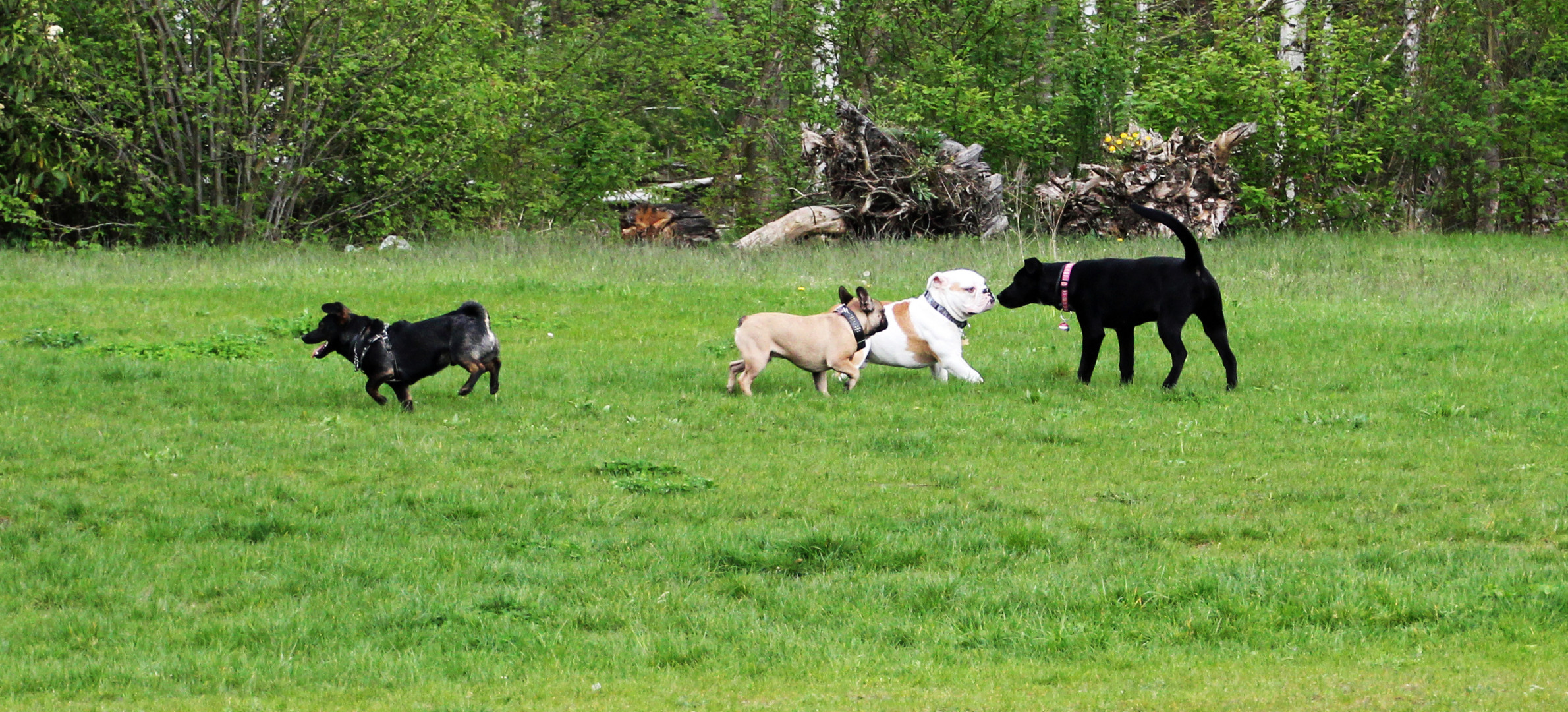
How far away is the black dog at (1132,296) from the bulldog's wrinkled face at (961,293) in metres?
0.24

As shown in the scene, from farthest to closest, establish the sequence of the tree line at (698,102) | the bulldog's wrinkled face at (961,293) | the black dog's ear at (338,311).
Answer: the tree line at (698,102) → the bulldog's wrinkled face at (961,293) → the black dog's ear at (338,311)

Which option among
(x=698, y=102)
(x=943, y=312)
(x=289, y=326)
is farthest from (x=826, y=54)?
(x=943, y=312)

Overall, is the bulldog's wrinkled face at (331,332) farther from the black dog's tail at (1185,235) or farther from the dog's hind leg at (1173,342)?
the dog's hind leg at (1173,342)

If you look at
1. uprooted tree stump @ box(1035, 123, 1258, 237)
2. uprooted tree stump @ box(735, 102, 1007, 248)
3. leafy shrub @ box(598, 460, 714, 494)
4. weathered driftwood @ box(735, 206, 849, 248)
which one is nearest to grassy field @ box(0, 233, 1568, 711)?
leafy shrub @ box(598, 460, 714, 494)

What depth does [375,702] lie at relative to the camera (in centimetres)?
604

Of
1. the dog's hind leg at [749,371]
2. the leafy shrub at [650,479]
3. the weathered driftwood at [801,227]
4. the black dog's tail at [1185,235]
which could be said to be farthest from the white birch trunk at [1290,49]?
the leafy shrub at [650,479]

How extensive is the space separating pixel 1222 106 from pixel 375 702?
2816 cm

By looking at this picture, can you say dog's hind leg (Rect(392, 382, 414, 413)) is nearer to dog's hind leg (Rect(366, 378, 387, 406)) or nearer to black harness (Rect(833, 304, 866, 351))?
dog's hind leg (Rect(366, 378, 387, 406))

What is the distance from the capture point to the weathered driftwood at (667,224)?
30875 mm

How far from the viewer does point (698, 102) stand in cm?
3850

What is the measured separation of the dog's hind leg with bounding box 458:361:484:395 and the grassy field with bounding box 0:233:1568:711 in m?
0.15

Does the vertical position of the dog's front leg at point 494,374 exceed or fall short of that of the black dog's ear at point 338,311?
it falls short

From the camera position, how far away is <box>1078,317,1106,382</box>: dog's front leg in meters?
14.0

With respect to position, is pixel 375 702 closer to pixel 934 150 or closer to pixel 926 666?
pixel 926 666
